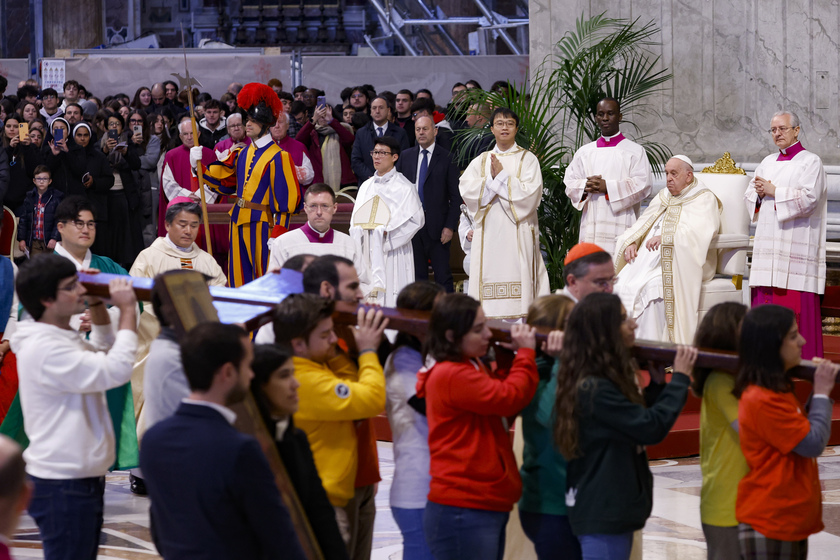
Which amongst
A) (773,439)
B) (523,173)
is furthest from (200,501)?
(523,173)

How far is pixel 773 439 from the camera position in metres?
3.35

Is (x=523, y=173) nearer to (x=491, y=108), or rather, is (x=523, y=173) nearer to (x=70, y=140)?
(x=491, y=108)

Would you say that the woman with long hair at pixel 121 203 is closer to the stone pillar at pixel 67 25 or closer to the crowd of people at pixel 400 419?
the crowd of people at pixel 400 419

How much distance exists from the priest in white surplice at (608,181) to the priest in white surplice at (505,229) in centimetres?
37

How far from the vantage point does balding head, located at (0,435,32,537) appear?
6.93ft

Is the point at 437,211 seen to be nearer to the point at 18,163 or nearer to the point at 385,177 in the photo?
the point at 385,177

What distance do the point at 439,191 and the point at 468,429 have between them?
6136 millimetres

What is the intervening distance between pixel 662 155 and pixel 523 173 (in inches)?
61.2

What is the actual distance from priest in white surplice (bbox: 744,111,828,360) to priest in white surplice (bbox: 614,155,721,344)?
0.48 meters

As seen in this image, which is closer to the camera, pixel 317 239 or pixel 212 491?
pixel 212 491

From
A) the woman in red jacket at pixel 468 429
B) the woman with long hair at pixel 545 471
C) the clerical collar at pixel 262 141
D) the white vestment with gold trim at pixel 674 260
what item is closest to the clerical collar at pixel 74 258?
the woman in red jacket at pixel 468 429

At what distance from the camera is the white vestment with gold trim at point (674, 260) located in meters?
7.61

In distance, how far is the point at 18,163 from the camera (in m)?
10.9

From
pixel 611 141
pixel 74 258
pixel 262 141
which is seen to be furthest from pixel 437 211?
pixel 74 258
